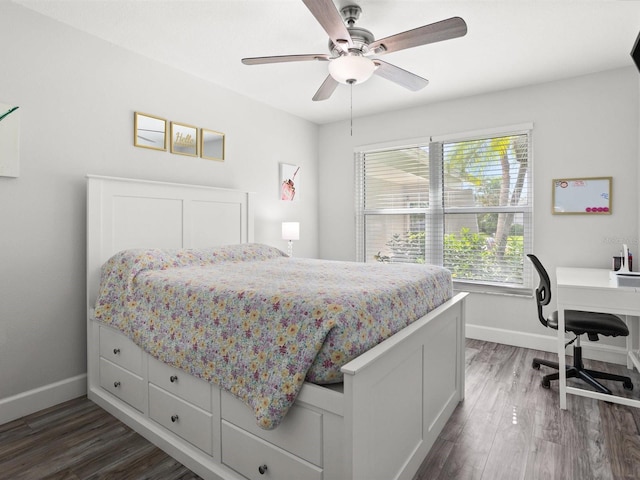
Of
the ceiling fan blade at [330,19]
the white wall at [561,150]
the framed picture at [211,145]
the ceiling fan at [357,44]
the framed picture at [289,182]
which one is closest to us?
the ceiling fan blade at [330,19]

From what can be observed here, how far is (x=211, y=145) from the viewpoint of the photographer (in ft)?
11.5

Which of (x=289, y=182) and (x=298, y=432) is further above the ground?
(x=289, y=182)

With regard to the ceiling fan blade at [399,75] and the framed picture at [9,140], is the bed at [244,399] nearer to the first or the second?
the framed picture at [9,140]

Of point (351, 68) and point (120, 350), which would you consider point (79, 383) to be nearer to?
point (120, 350)

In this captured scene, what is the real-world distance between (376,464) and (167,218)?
7.75ft

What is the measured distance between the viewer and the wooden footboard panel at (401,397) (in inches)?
50.9

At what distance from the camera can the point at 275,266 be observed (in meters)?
2.61

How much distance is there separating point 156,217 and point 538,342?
3.56 m

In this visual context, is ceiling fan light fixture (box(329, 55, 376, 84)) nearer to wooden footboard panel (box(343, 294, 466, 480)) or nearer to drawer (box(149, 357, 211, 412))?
wooden footboard panel (box(343, 294, 466, 480))

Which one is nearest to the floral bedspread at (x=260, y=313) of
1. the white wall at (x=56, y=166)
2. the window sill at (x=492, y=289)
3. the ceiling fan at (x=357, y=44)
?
the white wall at (x=56, y=166)

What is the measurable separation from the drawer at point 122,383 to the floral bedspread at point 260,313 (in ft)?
0.90

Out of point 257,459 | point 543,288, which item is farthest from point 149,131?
point 543,288

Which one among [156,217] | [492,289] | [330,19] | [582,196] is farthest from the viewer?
[492,289]

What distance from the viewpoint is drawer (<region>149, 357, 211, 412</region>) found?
1.75 m
